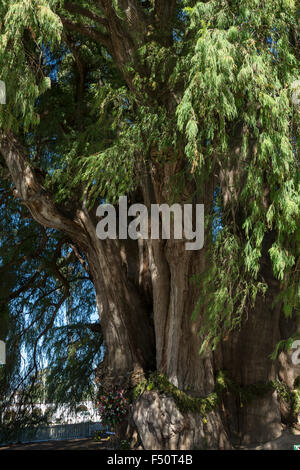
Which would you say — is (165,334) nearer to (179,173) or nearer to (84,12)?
(179,173)

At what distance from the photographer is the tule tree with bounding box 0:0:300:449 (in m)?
5.56

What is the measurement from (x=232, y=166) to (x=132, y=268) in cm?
353

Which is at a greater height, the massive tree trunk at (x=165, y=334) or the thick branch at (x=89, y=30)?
the thick branch at (x=89, y=30)

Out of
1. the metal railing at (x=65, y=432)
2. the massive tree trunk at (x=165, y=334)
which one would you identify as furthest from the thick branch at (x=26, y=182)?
the metal railing at (x=65, y=432)

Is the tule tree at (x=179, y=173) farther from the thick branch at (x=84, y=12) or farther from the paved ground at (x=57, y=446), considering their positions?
the paved ground at (x=57, y=446)

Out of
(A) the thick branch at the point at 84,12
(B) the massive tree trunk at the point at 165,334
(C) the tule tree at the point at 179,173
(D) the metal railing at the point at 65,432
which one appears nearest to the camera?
(C) the tule tree at the point at 179,173

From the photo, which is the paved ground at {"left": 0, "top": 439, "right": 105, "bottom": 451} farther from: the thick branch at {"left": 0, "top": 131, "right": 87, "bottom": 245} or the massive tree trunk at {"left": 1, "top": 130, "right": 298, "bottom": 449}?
the thick branch at {"left": 0, "top": 131, "right": 87, "bottom": 245}

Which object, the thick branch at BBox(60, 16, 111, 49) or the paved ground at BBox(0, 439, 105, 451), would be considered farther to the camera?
the paved ground at BBox(0, 439, 105, 451)

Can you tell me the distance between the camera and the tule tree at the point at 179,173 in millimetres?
5562

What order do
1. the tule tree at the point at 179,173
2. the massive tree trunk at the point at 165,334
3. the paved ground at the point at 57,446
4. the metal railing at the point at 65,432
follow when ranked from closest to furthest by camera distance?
1. the tule tree at the point at 179,173
2. the massive tree trunk at the point at 165,334
3. the paved ground at the point at 57,446
4. the metal railing at the point at 65,432

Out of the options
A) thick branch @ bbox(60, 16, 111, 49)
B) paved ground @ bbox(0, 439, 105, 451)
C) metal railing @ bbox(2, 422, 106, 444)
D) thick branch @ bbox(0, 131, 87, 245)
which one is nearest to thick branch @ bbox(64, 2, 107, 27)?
thick branch @ bbox(60, 16, 111, 49)

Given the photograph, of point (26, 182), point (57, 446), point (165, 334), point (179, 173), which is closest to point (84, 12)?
point (26, 182)

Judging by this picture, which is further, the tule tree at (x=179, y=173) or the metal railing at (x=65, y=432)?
the metal railing at (x=65, y=432)

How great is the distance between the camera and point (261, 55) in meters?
5.72
